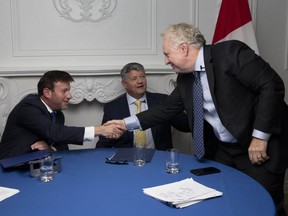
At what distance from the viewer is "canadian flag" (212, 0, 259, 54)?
3289 mm

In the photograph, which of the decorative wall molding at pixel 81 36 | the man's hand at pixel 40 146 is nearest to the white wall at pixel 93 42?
the decorative wall molding at pixel 81 36

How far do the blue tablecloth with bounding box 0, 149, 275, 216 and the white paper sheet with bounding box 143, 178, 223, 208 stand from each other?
27 millimetres

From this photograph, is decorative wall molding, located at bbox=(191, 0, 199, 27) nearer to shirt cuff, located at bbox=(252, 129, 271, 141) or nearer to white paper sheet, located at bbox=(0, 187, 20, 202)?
shirt cuff, located at bbox=(252, 129, 271, 141)

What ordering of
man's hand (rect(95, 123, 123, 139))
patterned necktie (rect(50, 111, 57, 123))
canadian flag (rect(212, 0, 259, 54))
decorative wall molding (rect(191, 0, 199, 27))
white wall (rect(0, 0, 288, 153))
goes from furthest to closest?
decorative wall molding (rect(191, 0, 199, 27)), white wall (rect(0, 0, 288, 153)), canadian flag (rect(212, 0, 259, 54)), patterned necktie (rect(50, 111, 57, 123)), man's hand (rect(95, 123, 123, 139))

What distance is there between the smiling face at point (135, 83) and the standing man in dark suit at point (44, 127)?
0.67 m

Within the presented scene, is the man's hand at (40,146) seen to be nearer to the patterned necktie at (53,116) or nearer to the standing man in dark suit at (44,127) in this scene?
the standing man in dark suit at (44,127)

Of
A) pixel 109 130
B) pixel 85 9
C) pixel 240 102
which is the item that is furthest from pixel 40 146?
pixel 85 9

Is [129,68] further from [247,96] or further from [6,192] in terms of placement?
[6,192]

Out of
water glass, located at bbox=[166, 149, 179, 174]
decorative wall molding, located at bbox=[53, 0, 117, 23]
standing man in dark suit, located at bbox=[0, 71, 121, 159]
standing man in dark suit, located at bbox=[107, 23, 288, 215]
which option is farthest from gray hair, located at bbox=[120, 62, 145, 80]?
water glass, located at bbox=[166, 149, 179, 174]

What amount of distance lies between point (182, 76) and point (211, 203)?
1.06 m

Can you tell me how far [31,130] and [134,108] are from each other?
1.05 meters

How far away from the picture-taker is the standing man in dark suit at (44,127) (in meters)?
2.41

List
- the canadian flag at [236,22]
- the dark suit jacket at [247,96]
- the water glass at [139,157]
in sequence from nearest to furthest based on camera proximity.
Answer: the dark suit jacket at [247,96], the water glass at [139,157], the canadian flag at [236,22]

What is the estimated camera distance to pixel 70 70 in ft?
11.1
